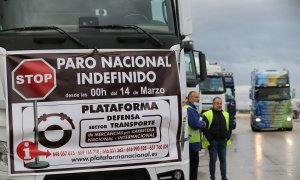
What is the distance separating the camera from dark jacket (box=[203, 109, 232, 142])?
435 inches

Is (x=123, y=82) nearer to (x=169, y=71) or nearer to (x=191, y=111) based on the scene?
(x=169, y=71)

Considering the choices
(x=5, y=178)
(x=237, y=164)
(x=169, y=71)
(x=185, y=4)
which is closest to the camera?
(x=5, y=178)

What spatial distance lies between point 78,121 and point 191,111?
146 inches

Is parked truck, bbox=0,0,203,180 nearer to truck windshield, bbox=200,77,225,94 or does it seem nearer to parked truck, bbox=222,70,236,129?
truck windshield, bbox=200,77,225,94

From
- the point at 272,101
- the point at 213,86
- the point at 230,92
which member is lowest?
the point at 272,101

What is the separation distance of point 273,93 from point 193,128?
22.2 m

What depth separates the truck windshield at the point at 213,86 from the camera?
26219 mm

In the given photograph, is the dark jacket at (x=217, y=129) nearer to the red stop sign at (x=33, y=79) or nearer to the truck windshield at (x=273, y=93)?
the red stop sign at (x=33, y=79)

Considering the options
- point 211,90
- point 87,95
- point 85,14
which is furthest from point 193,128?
point 211,90

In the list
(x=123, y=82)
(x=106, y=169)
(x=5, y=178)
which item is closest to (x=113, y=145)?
(x=106, y=169)

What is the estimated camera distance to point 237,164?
15.4 meters

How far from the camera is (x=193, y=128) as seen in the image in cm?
1012

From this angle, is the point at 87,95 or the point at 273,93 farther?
the point at 273,93

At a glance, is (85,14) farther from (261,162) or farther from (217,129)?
(261,162)
